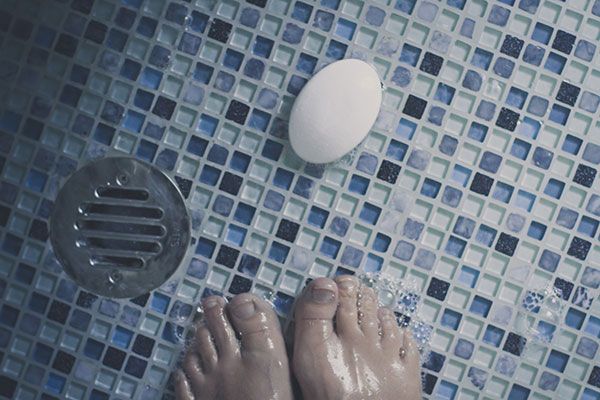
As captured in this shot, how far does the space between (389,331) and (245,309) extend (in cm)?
21

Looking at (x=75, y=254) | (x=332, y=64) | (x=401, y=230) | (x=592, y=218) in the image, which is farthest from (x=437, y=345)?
(x=75, y=254)

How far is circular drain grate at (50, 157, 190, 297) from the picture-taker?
3.03 ft

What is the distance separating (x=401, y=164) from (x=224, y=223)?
0.26 meters

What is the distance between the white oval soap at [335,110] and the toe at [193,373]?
335 mm

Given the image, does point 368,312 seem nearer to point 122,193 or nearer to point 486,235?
point 486,235

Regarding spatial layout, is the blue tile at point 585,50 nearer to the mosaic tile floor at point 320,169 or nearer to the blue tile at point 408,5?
the mosaic tile floor at point 320,169

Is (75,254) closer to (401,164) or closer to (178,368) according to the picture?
(178,368)

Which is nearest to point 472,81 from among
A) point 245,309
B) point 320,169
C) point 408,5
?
point 408,5

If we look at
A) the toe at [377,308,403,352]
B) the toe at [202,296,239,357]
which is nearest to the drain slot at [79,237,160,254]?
the toe at [202,296,239,357]

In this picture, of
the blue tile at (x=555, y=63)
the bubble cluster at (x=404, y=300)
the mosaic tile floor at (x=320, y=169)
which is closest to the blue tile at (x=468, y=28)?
the mosaic tile floor at (x=320, y=169)

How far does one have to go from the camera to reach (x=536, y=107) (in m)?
0.91

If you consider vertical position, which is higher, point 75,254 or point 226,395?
point 75,254

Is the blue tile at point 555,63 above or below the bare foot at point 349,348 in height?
above

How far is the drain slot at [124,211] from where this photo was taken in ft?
3.04
